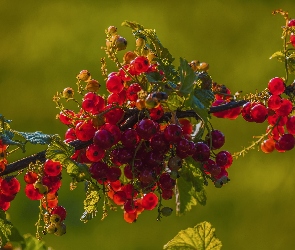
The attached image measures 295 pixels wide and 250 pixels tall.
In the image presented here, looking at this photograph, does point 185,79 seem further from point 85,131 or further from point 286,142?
point 286,142

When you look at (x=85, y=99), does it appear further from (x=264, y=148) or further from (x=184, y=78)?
(x=264, y=148)

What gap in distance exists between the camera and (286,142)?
42.0 inches

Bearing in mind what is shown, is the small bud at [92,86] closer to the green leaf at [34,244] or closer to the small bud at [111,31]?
the small bud at [111,31]

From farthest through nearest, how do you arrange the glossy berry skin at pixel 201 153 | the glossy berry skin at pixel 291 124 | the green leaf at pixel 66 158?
the glossy berry skin at pixel 291 124 → the glossy berry skin at pixel 201 153 → the green leaf at pixel 66 158

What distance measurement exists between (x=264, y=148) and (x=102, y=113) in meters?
0.33

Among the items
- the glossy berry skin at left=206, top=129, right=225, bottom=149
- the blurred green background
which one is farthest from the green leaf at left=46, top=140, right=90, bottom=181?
the blurred green background

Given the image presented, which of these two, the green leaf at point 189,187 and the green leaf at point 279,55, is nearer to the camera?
the green leaf at point 189,187

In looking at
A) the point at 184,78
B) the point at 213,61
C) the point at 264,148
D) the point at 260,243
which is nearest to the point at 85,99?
the point at 184,78

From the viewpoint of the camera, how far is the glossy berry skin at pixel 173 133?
90 centimetres

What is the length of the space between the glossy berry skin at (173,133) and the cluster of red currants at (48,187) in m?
0.15

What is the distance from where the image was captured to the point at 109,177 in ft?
3.09

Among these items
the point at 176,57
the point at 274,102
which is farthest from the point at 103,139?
the point at 176,57

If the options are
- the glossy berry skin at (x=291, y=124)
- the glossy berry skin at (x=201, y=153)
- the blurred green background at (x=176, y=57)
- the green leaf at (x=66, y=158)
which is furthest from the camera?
the blurred green background at (x=176, y=57)

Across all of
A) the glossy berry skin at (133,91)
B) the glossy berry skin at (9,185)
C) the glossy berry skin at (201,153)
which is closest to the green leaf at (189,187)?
the glossy berry skin at (201,153)
